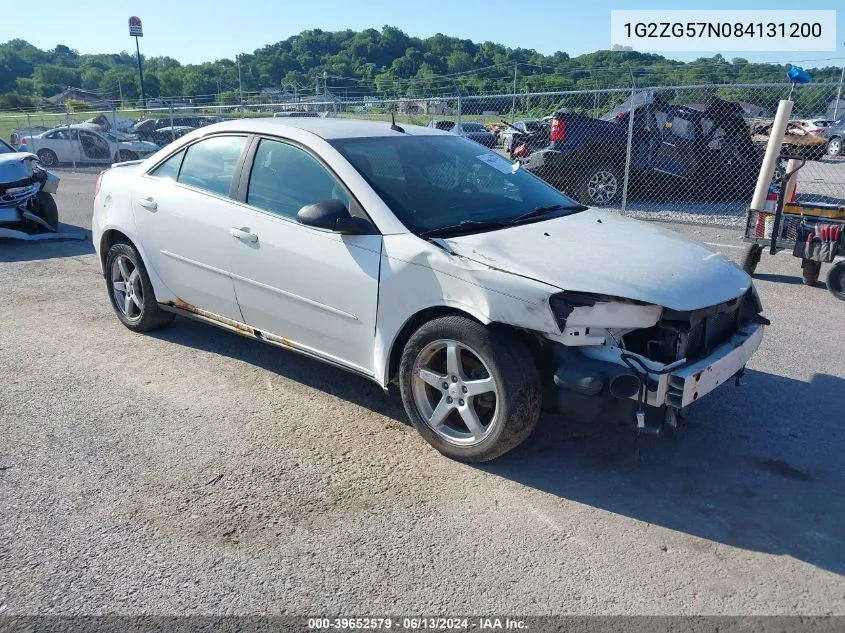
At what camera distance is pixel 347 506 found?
3252 millimetres

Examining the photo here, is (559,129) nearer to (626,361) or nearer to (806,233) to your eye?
(806,233)

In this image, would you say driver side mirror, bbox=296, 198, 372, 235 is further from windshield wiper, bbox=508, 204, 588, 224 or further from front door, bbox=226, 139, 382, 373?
windshield wiper, bbox=508, 204, 588, 224

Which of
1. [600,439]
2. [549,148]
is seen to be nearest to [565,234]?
[600,439]

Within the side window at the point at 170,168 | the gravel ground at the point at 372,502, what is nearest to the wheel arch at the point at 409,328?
the gravel ground at the point at 372,502

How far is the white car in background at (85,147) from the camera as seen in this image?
72.3ft

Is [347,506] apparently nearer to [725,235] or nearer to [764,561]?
[764,561]

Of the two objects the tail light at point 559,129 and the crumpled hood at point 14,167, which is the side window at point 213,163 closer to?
the crumpled hood at point 14,167

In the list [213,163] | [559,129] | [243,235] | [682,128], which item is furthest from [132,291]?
[682,128]

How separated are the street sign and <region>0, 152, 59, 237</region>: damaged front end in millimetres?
51508

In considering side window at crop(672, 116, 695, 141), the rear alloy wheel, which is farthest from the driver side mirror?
side window at crop(672, 116, 695, 141)

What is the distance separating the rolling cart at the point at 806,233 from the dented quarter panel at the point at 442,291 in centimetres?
467

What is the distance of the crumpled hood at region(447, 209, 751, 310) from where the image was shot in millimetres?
3260

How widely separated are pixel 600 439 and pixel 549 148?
8.89 m

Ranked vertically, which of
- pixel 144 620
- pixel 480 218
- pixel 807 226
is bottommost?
pixel 144 620
